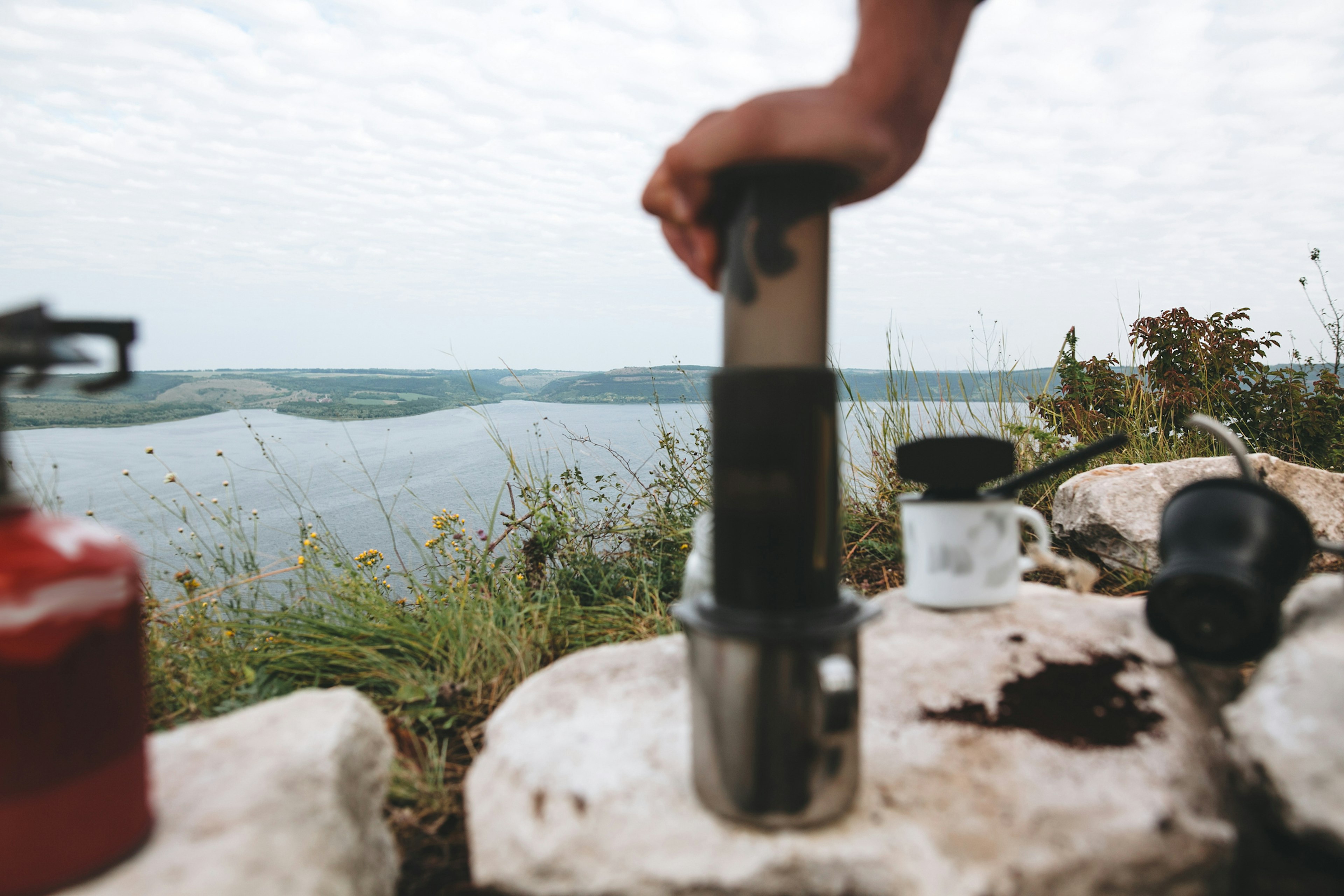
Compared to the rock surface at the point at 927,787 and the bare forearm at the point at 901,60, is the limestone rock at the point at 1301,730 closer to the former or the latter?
the rock surface at the point at 927,787

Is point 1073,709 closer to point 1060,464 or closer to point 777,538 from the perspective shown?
point 1060,464

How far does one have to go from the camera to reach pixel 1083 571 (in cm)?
213

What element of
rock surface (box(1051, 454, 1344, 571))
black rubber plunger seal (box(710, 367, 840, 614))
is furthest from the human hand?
rock surface (box(1051, 454, 1344, 571))

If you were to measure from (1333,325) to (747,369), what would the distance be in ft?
22.3

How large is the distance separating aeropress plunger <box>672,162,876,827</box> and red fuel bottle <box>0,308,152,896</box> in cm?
89

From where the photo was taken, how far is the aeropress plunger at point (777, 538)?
121 cm

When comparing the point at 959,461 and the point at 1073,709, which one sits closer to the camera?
the point at 1073,709

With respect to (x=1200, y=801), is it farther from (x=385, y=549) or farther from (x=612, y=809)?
(x=385, y=549)

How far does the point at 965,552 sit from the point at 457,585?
78.3 inches

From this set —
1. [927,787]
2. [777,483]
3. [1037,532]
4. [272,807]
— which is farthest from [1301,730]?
[272,807]

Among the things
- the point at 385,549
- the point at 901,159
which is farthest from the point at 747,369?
the point at 385,549

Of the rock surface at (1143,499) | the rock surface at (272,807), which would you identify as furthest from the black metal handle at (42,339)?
the rock surface at (1143,499)

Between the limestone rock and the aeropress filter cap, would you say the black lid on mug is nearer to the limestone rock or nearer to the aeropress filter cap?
the aeropress filter cap

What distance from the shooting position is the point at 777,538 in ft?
4.03
